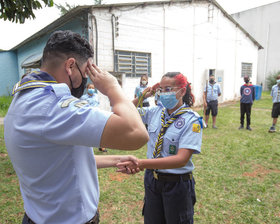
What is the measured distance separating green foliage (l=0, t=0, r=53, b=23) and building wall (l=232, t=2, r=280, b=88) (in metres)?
24.6

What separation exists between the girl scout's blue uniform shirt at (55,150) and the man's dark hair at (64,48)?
0.39 feet

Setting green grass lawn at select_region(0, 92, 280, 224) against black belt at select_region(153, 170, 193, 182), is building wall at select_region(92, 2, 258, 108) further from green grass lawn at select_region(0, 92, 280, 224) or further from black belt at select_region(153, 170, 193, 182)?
black belt at select_region(153, 170, 193, 182)

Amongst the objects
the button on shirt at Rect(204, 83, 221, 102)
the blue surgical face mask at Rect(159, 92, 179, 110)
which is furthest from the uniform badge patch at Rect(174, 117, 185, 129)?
the button on shirt at Rect(204, 83, 221, 102)

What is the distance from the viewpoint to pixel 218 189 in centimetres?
372

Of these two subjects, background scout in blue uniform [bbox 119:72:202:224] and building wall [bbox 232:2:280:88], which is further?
building wall [bbox 232:2:280:88]

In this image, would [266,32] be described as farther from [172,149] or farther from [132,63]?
[172,149]

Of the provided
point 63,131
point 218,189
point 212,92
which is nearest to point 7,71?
point 212,92

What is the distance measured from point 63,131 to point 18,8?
3.72 m

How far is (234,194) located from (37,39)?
44.7 feet

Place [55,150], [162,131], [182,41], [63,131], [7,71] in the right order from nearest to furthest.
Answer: [63,131]
[55,150]
[162,131]
[182,41]
[7,71]

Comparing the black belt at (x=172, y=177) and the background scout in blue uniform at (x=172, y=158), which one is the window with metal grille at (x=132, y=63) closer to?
the background scout in blue uniform at (x=172, y=158)

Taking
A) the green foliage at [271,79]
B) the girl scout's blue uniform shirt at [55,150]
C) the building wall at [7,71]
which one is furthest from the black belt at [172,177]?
the green foliage at [271,79]

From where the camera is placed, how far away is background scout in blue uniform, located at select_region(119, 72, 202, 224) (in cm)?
176

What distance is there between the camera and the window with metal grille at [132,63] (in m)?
8.72
